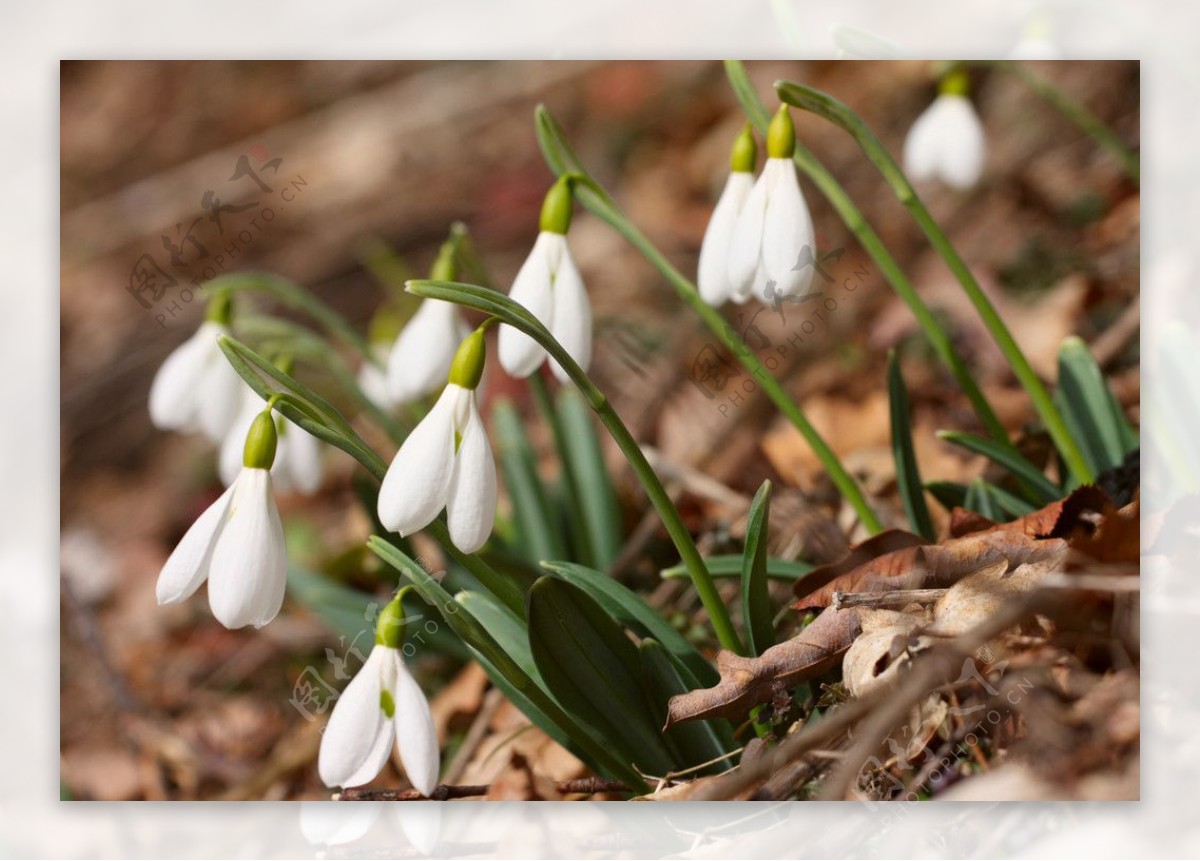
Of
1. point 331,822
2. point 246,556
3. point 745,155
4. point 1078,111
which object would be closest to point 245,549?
point 246,556

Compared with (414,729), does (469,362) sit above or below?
above

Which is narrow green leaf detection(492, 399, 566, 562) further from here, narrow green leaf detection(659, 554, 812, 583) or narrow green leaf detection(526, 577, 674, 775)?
narrow green leaf detection(526, 577, 674, 775)

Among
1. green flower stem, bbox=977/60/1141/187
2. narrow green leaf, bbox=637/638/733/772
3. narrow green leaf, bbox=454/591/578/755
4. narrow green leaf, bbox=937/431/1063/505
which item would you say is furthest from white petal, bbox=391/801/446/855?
green flower stem, bbox=977/60/1141/187

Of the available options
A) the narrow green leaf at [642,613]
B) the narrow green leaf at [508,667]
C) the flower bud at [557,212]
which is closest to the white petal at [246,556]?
the narrow green leaf at [508,667]

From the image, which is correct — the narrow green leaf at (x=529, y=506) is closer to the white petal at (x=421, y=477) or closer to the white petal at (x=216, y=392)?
the white petal at (x=216, y=392)

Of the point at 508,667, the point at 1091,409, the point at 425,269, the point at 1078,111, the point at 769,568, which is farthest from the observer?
the point at 425,269

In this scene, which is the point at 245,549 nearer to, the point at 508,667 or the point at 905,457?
the point at 508,667
